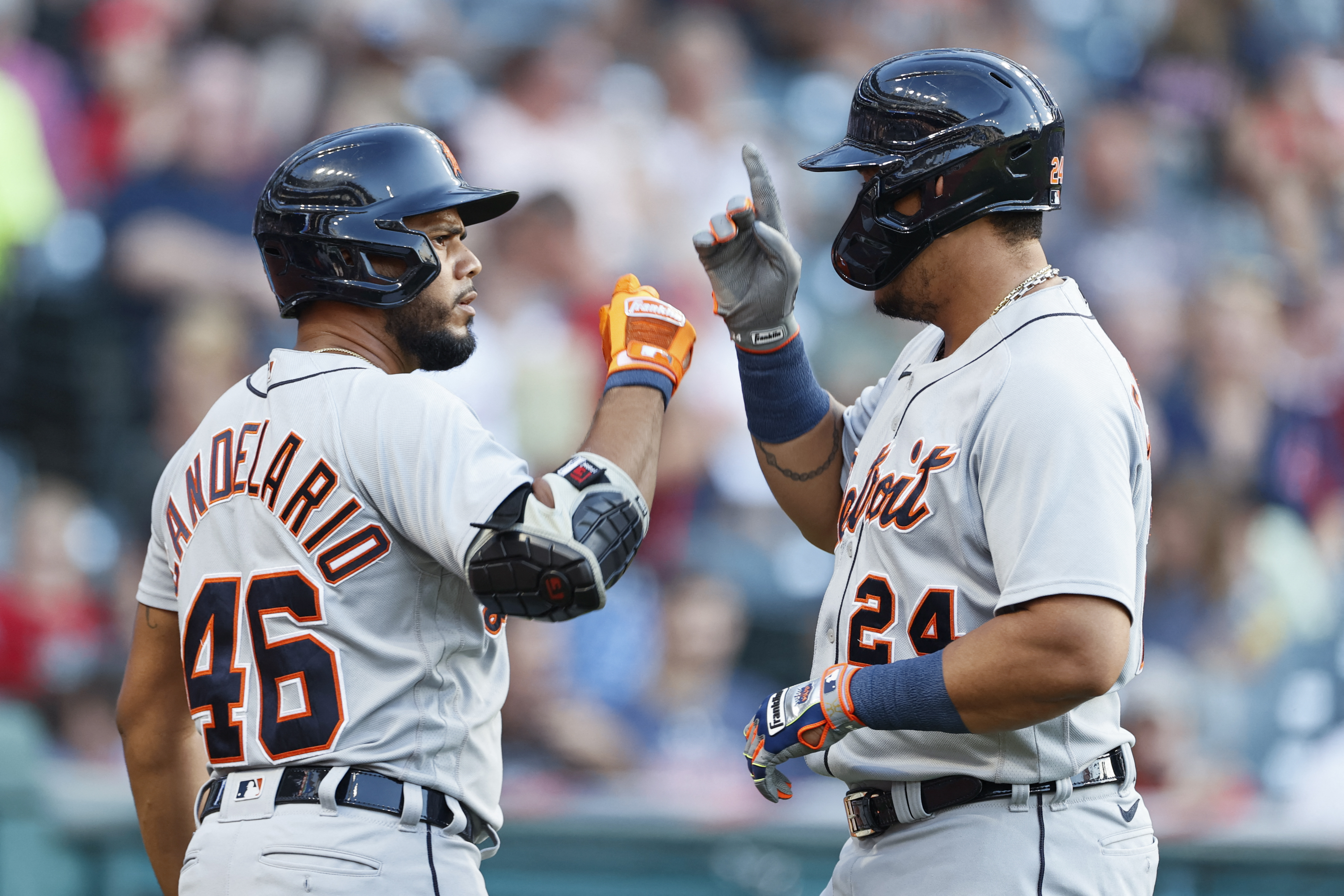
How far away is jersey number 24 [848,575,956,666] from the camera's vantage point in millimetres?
2584

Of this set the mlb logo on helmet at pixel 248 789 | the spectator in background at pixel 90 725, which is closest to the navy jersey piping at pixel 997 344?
the mlb logo on helmet at pixel 248 789

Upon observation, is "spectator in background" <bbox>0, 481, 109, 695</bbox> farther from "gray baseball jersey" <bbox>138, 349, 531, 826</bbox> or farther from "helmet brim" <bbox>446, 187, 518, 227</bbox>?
"helmet brim" <bbox>446, 187, 518, 227</bbox>

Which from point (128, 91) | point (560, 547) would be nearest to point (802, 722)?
point (560, 547)

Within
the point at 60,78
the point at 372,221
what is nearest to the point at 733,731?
the point at 372,221

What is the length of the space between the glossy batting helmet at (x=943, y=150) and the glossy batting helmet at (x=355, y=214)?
0.79m

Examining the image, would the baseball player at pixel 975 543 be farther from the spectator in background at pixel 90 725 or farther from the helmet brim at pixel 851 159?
the spectator in background at pixel 90 725

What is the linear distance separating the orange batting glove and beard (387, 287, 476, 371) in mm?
309

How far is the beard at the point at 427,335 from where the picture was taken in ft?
9.32

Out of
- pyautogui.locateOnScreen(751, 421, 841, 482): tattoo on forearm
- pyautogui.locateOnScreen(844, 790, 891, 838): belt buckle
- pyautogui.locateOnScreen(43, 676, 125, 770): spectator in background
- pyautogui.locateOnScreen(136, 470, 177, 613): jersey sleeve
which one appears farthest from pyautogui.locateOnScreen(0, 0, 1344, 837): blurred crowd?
pyautogui.locateOnScreen(136, 470, 177, 613): jersey sleeve

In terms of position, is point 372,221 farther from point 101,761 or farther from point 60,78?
point 60,78

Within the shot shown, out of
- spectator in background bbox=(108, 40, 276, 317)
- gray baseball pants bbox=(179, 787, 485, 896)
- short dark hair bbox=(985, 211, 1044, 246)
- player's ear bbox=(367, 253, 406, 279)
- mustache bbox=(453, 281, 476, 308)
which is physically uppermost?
spectator in background bbox=(108, 40, 276, 317)

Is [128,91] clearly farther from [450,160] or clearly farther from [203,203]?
[450,160]

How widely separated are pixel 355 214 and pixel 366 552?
70 centimetres

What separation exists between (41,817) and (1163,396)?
578 cm
